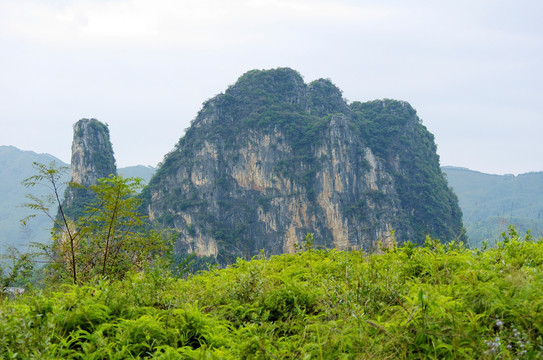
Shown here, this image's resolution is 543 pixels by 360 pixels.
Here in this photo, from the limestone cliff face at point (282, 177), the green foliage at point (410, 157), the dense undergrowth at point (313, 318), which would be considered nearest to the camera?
the dense undergrowth at point (313, 318)

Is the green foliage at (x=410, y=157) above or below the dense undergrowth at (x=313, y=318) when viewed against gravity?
above

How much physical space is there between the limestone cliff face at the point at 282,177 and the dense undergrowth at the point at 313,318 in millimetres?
46742

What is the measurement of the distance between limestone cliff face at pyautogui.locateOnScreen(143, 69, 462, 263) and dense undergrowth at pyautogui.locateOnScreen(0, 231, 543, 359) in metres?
46.7

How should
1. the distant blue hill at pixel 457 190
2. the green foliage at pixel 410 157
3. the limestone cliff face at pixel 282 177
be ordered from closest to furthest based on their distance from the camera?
the limestone cliff face at pixel 282 177
the green foliage at pixel 410 157
the distant blue hill at pixel 457 190

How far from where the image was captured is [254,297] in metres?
2.58

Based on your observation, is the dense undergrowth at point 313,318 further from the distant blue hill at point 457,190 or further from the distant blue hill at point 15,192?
the distant blue hill at point 457,190

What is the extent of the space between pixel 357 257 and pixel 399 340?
5.45 feet

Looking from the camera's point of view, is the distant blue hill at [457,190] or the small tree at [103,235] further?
the distant blue hill at [457,190]

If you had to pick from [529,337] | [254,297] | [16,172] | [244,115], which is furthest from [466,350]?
[16,172]

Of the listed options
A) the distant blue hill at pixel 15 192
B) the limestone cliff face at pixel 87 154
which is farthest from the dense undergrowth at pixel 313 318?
the distant blue hill at pixel 15 192

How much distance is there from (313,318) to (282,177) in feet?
167

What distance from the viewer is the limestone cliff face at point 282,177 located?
51594mm

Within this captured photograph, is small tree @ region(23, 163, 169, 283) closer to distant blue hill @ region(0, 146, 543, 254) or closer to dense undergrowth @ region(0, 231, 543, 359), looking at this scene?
dense undergrowth @ region(0, 231, 543, 359)

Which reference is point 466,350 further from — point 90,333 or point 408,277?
point 90,333
